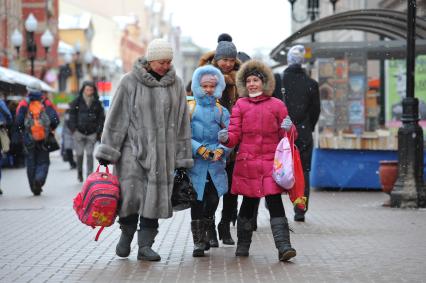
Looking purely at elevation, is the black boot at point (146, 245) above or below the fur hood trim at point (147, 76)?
below

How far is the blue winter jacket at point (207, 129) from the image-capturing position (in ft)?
30.4

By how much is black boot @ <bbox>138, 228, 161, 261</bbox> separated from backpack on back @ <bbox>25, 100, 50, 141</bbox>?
342 inches

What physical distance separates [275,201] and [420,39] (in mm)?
10094

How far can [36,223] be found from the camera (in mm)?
12312

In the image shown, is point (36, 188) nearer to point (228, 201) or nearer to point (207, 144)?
point (228, 201)

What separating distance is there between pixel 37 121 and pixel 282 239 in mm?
9357

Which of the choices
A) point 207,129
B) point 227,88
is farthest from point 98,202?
point 227,88

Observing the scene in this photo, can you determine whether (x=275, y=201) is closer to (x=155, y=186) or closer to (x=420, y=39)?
(x=155, y=186)

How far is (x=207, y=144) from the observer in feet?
30.6

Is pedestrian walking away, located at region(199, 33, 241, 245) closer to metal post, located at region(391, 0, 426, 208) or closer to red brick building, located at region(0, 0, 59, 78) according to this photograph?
metal post, located at region(391, 0, 426, 208)

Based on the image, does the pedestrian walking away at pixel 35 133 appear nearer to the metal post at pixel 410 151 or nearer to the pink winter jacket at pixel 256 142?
the metal post at pixel 410 151

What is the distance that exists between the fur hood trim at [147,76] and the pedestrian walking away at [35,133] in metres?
8.58

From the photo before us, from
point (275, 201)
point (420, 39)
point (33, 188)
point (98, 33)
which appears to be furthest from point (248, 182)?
point (98, 33)

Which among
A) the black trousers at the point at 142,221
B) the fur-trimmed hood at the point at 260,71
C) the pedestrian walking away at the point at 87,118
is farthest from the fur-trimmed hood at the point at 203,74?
the pedestrian walking away at the point at 87,118
